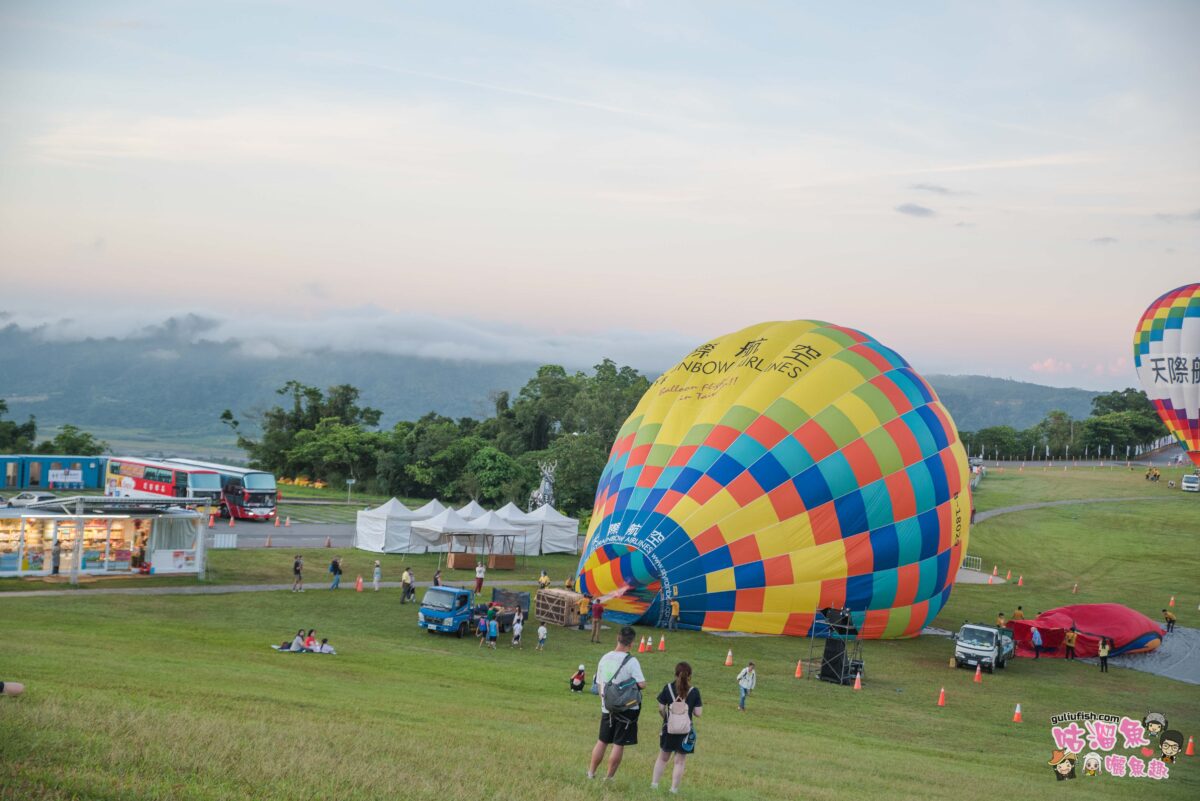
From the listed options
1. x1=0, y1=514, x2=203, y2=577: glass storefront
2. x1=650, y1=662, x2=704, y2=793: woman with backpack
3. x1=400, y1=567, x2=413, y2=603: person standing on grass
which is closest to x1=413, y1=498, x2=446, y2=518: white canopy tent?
x1=0, y1=514, x2=203, y2=577: glass storefront

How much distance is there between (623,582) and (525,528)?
709 inches

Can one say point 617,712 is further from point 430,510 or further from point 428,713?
point 430,510

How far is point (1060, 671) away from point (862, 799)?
18159 millimetres

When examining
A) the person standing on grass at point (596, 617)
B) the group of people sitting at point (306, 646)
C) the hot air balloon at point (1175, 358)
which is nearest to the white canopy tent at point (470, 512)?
the person standing on grass at point (596, 617)

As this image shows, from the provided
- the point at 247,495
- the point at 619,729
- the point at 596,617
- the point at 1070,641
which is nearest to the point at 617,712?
the point at 619,729

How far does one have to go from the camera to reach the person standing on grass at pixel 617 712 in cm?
978

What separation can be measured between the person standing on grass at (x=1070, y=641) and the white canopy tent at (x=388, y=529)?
24848 millimetres

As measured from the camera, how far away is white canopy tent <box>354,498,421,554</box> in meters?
43.3

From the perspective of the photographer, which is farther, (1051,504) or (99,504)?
(1051,504)

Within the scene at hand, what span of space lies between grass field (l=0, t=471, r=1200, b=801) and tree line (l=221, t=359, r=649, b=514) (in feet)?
100

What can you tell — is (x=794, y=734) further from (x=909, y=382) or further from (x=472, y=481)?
(x=472, y=481)

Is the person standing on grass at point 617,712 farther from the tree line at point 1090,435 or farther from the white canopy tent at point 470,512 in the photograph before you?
the tree line at point 1090,435

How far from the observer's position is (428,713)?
48.2ft

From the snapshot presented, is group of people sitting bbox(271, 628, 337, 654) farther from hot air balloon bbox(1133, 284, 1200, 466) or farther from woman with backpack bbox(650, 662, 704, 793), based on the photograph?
hot air balloon bbox(1133, 284, 1200, 466)
